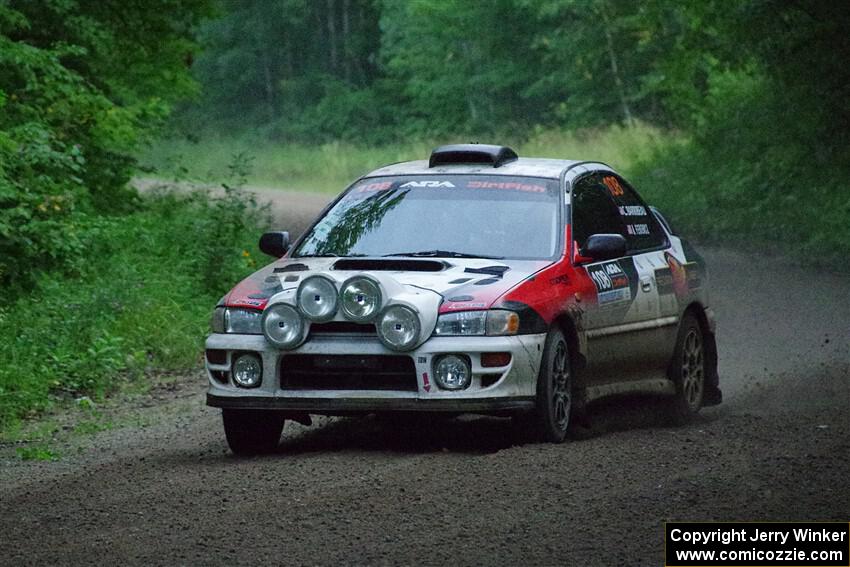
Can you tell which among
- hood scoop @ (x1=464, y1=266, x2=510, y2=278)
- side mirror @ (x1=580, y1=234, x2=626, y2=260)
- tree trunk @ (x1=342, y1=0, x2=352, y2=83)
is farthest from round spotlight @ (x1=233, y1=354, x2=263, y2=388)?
tree trunk @ (x1=342, y1=0, x2=352, y2=83)

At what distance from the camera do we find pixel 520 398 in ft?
29.2

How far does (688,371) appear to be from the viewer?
11.0 meters

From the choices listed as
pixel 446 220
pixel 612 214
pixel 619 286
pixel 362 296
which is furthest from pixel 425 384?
pixel 612 214

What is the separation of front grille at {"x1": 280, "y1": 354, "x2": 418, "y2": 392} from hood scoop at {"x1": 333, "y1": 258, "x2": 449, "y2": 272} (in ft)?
2.21

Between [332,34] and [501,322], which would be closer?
[501,322]

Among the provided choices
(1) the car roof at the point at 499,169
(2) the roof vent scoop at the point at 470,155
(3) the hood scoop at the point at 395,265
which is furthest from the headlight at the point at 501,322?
(2) the roof vent scoop at the point at 470,155

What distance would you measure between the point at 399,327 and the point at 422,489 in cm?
119

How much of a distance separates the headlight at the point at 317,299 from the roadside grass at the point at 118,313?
7.94ft

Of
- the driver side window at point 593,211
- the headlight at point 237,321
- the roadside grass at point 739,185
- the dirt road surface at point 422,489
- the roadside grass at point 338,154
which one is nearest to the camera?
the dirt road surface at point 422,489

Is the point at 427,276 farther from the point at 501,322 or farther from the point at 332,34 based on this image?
the point at 332,34

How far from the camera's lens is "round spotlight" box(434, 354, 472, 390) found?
29.0 ft

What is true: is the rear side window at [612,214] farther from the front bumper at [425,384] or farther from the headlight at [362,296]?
the headlight at [362,296]

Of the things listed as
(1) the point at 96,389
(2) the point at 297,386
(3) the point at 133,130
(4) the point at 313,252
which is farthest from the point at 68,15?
(2) the point at 297,386

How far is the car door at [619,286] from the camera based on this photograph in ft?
32.5
